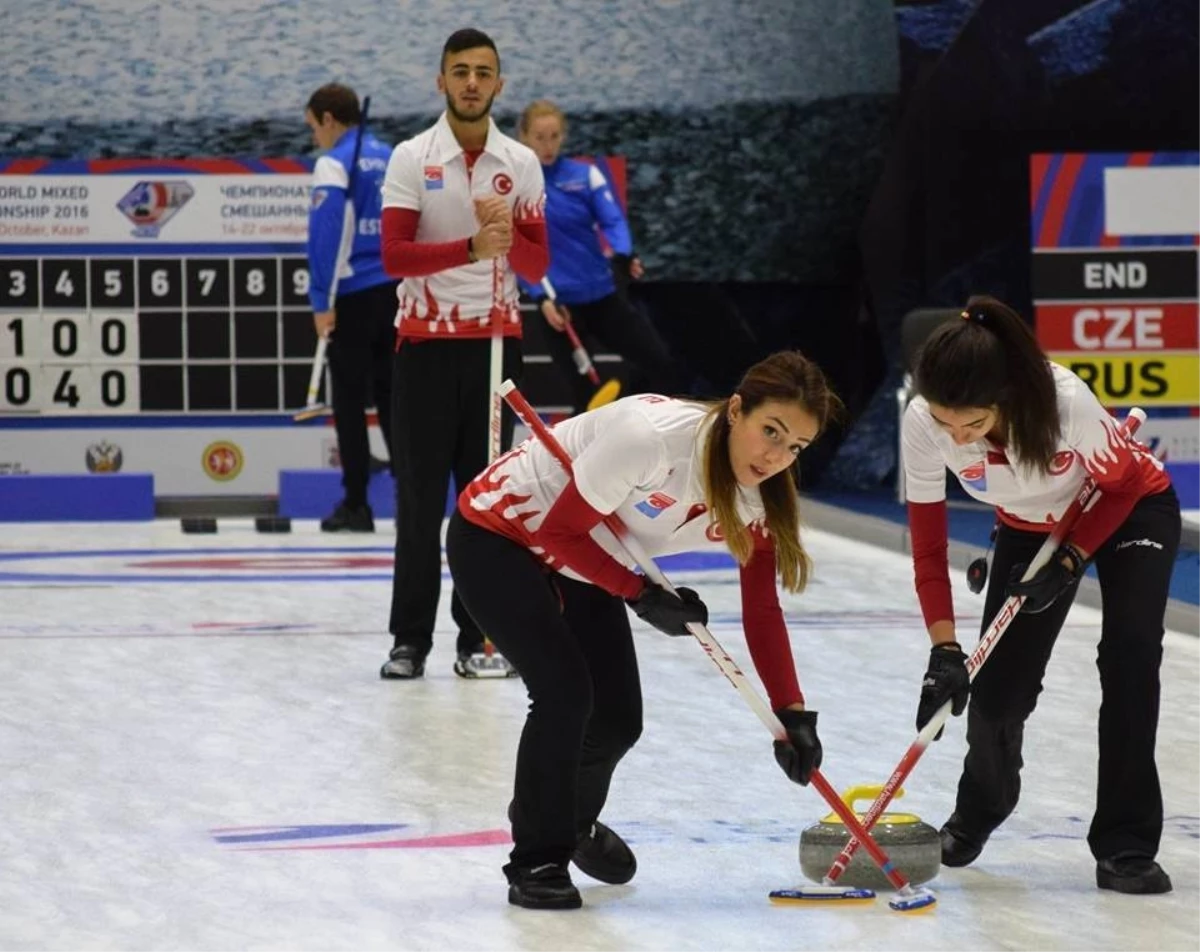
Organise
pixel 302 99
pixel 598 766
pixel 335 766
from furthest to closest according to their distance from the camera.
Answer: pixel 302 99 < pixel 335 766 < pixel 598 766

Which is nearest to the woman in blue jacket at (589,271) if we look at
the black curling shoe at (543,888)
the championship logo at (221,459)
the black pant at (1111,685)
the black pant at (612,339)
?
the black pant at (612,339)

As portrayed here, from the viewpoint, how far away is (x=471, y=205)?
201 inches

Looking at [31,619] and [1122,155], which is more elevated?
[1122,155]

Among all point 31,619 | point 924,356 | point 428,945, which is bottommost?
point 31,619

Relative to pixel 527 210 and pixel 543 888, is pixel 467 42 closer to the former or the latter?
pixel 527 210

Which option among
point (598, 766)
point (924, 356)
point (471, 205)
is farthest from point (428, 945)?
point (471, 205)

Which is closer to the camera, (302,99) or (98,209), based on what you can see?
(98,209)

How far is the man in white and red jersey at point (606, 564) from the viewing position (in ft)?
10.0

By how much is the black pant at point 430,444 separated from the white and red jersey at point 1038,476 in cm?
183

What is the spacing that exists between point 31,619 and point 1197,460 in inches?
200

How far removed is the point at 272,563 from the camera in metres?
7.92

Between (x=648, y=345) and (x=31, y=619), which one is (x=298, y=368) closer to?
(x=648, y=345)

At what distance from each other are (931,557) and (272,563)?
4835 mm

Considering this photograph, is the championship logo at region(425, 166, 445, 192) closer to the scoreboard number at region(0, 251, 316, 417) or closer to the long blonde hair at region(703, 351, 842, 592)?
the long blonde hair at region(703, 351, 842, 592)
